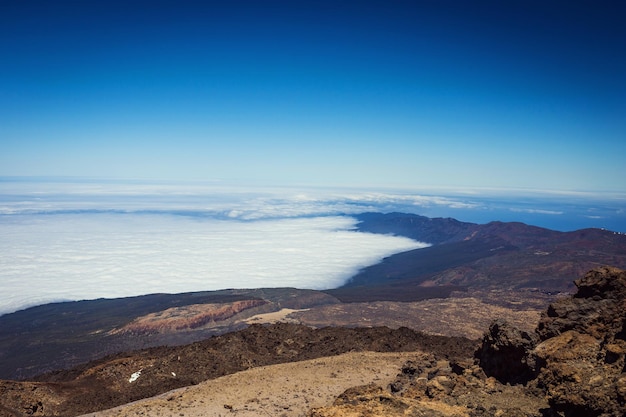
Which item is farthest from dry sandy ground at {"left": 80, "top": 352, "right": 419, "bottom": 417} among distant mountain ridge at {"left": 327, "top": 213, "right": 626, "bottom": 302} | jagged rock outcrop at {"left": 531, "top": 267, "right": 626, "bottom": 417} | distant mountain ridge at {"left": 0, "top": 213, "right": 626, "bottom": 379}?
distant mountain ridge at {"left": 327, "top": 213, "right": 626, "bottom": 302}

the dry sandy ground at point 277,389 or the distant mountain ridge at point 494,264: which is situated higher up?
the dry sandy ground at point 277,389

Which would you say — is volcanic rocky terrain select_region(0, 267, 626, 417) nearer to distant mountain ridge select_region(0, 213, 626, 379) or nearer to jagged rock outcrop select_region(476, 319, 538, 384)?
jagged rock outcrop select_region(476, 319, 538, 384)

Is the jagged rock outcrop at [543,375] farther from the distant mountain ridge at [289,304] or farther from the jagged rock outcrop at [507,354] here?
the distant mountain ridge at [289,304]

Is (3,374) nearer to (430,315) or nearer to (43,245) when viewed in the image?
(430,315)

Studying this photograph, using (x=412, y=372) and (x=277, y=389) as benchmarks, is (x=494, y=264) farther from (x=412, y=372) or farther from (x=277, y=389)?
(x=277, y=389)

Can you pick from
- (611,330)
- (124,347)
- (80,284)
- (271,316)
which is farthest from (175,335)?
(80,284)

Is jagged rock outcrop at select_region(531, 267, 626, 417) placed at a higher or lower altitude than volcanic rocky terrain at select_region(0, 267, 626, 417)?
higher

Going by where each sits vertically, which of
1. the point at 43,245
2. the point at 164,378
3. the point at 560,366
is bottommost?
the point at 43,245

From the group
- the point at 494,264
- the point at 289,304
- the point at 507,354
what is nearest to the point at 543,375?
the point at 507,354

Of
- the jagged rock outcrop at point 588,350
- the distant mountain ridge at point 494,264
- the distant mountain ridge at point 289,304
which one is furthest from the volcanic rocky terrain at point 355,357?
the distant mountain ridge at point 494,264
